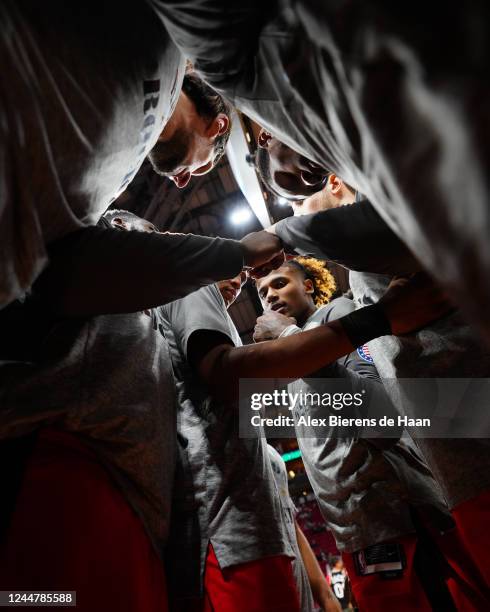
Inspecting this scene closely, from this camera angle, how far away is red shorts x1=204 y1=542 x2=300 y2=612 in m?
1.06

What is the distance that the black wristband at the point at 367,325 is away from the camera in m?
1.17

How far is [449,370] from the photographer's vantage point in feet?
3.92

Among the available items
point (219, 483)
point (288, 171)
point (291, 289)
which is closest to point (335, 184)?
point (288, 171)

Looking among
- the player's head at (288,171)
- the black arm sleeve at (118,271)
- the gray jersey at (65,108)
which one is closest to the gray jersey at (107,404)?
the black arm sleeve at (118,271)

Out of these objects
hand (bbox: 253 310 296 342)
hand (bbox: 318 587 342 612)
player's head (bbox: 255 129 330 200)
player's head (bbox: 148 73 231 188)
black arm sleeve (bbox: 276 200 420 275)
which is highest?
player's head (bbox: 148 73 231 188)

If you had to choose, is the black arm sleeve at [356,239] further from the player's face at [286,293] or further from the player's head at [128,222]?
the player's face at [286,293]

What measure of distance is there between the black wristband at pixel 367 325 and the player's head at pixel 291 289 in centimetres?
154

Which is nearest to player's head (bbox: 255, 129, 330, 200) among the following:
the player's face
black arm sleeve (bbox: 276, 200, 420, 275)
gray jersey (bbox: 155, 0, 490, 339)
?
black arm sleeve (bbox: 276, 200, 420, 275)

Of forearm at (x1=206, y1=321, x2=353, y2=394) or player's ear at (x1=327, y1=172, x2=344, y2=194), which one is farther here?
player's ear at (x1=327, y1=172, x2=344, y2=194)

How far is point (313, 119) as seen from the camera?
0.61 meters

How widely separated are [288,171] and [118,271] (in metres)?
1.06

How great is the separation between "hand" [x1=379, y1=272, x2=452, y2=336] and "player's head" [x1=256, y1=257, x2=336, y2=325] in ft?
5.20

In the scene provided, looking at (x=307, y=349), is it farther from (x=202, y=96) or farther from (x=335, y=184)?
(x=335, y=184)

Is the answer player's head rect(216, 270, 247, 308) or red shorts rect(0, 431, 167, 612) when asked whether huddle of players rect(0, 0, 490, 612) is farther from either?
player's head rect(216, 270, 247, 308)
